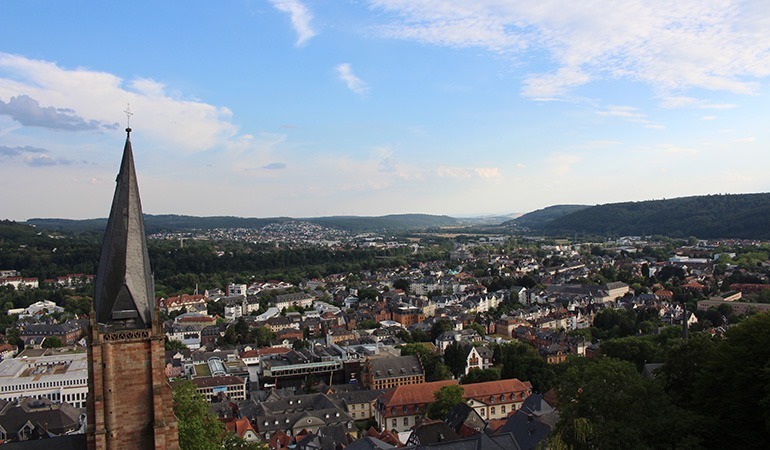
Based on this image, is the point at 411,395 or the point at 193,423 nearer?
the point at 193,423

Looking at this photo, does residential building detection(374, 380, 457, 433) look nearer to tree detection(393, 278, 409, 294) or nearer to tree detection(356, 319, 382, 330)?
tree detection(356, 319, 382, 330)

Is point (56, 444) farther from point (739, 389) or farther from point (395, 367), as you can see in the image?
point (395, 367)

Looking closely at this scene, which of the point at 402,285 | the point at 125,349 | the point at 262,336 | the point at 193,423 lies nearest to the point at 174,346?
the point at 262,336

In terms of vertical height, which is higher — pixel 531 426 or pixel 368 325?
pixel 531 426

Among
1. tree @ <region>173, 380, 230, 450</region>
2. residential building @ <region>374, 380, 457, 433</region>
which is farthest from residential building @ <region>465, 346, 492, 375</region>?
tree @ <region>173, 380, 230, 450</region>

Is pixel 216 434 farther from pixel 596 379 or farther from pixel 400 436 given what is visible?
pixel 400 436

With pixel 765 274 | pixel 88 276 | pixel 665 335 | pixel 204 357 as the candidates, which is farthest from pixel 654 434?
pixel 88 276

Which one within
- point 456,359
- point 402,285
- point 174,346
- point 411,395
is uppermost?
point 411,395
